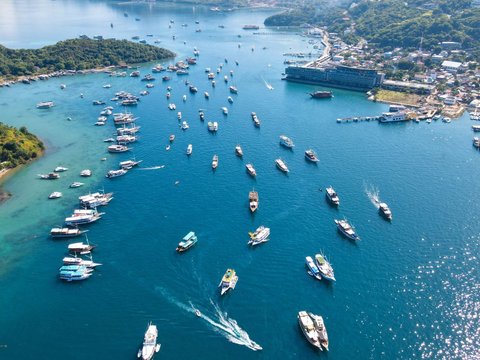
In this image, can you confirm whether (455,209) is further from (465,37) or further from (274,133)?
(465,37)

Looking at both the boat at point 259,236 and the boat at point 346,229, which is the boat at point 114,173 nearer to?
the boat at point 259,236

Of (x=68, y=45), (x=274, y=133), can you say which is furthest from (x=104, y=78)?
(x=274, y=133)

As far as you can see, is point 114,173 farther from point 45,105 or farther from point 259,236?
point 45,105

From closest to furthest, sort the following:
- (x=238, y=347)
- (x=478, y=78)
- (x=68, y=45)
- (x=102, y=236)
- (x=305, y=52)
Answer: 1. (x=238, y=347)
2. (x=102, y=236)
3. (x=478, y=78)
4. (x=68, y=45)
5. (x=305, y=52)

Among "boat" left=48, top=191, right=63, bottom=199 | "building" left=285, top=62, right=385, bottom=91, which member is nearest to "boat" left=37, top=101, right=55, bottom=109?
"boat" left=48, top=191, right=63, bottom=199

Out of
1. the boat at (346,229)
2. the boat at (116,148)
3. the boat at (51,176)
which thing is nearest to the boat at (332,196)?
the boat at (346,229)

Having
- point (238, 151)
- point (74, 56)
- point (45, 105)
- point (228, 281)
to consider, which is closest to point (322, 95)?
point (238, 151)
